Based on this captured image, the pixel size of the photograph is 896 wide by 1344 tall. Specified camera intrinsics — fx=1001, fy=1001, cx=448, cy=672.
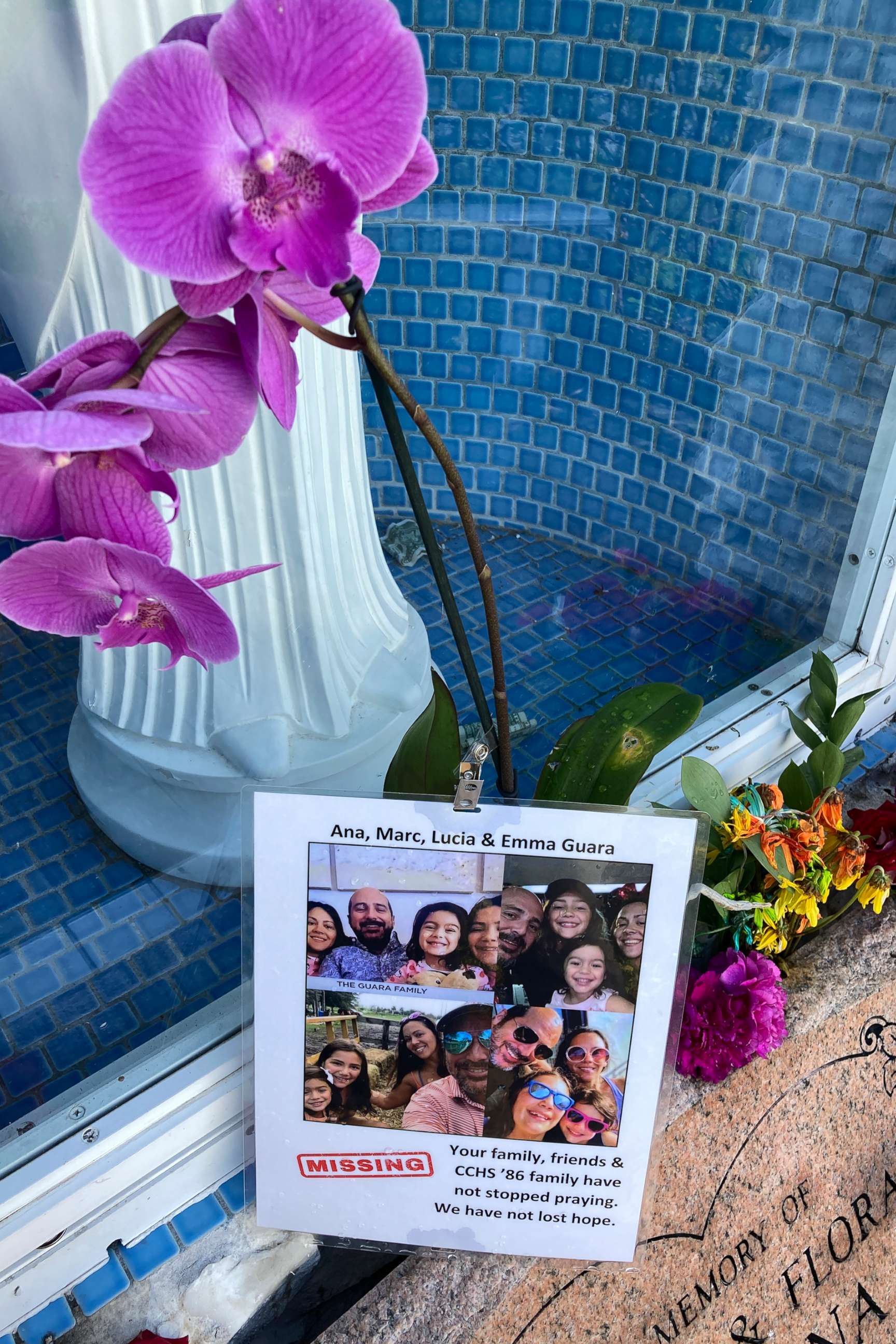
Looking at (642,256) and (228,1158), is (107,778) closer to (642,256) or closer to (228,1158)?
(228,1158)

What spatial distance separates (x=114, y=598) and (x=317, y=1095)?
1.18ft

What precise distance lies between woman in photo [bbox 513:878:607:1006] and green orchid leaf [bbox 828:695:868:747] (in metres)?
0.37

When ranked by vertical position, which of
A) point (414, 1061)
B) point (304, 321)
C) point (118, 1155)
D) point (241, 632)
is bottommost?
point (118, 1155)

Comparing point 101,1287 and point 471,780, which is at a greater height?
point 471,780

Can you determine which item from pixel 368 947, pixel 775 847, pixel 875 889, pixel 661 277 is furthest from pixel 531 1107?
pixel 661 277

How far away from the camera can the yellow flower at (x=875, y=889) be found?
2.59ft

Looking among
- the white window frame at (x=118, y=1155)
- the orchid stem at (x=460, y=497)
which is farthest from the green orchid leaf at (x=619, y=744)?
the white window frame at (x=118, y=1155)

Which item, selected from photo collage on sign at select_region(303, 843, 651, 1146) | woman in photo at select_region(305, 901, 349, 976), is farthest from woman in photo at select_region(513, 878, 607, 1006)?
woman in photo at select_region(305, 901, 349, 976)

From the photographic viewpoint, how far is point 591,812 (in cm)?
53

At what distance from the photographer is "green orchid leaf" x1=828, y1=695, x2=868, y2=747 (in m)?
0.83

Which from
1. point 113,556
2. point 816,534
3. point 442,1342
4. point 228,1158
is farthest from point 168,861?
point 816,534

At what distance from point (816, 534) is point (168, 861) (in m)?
0.71

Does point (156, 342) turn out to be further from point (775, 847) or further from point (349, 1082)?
point (775, 847)

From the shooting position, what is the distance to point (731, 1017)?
71cm
